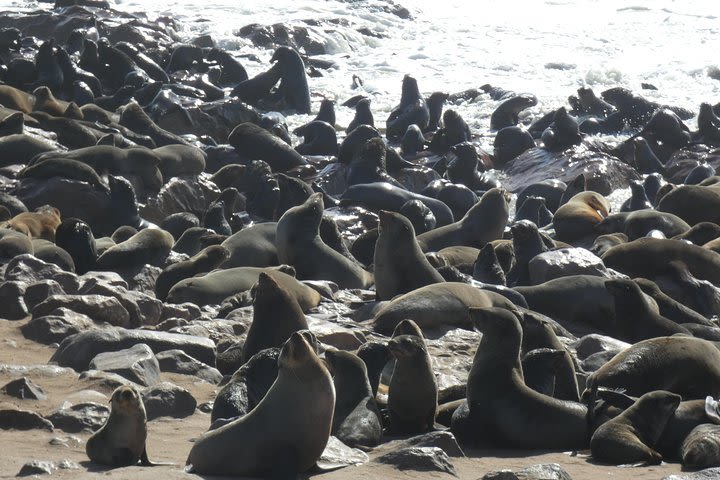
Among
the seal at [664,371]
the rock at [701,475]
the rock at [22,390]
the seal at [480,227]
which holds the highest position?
the rock at [701,475]

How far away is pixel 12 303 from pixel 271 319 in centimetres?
207

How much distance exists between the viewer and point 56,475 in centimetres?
412

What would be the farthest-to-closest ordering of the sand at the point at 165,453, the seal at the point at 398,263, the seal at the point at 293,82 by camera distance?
the seal at the point at 293,82, the seal at the point at 398,263, the sand at the point at 165,453

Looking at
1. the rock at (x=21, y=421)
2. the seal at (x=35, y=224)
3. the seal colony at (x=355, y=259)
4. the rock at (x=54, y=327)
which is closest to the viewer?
the rock at (x=21, y=421)

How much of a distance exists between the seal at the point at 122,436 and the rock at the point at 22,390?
0.99 meters

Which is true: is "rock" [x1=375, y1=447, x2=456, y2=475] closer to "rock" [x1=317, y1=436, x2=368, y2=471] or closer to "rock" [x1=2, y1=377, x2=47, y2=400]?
"rock" [x1=317, y1=436, x2=368, y2=471]

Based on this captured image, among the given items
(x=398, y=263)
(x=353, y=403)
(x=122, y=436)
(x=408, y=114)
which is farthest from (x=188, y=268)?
(x=408, y=114)

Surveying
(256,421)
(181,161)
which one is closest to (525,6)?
(181,161)

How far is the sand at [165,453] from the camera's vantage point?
14.3 ft

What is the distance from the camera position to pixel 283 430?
178 inches

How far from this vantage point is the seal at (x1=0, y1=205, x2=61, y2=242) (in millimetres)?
10641

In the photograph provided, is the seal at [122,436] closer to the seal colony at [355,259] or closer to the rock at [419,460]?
the seal colony at [355,259]

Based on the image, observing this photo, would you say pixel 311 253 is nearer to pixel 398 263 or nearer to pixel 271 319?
pixel 398 263

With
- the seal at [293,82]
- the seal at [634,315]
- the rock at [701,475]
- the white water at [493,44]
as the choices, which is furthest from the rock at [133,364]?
the seal at [293,82]
